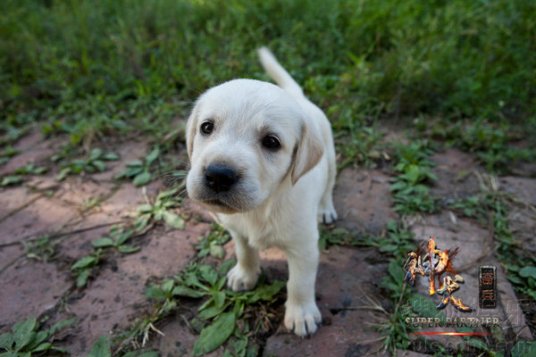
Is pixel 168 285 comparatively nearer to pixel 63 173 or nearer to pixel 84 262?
pixel 84 262

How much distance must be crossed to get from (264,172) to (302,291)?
78 cm

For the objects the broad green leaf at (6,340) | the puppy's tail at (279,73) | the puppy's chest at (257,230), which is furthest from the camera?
the puppy's tail at (279,73)

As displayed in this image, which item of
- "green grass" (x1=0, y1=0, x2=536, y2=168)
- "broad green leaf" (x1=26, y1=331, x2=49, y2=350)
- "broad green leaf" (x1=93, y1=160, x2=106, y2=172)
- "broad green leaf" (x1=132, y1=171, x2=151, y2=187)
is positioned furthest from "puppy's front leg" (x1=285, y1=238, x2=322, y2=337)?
"broad green leaf" (x1=93, y1=160, x2=106, y2=172)

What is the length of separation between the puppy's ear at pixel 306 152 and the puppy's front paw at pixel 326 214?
1.04m

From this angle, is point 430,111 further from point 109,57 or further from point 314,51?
point 109,57

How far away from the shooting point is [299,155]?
1.87 meters

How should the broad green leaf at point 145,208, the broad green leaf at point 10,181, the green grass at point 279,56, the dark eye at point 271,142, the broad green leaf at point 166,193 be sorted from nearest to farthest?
the dark eye at point 271,142, the broad green leaf at point 145,208, the broad green leaf at point 166,193, the broad green leaf at point 10,181, the green grass at point 279,56

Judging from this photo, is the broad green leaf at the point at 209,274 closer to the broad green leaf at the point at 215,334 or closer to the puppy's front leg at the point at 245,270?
the puppy's front leg at the point at 245,270

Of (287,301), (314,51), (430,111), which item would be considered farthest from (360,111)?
(287,301)

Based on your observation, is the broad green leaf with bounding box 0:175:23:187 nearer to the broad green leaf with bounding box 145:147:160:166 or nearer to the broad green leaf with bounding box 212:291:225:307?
the broad green leaf with bounding box 145:147:160:166

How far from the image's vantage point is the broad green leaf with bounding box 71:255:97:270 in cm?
256

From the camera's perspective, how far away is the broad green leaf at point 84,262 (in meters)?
2.56

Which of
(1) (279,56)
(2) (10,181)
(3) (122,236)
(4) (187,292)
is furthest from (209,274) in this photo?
(1) (279,56)

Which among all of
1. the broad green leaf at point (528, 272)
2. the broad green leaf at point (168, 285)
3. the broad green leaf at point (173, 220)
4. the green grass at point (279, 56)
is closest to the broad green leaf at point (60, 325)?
the broad green leaf at point (168, 285)
